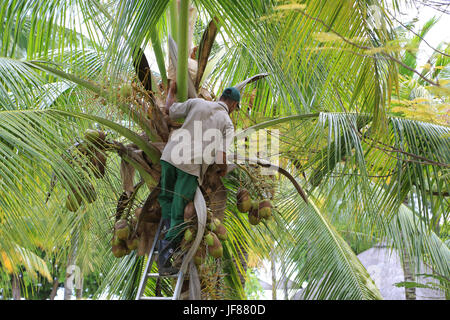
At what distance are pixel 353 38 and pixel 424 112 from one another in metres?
1.04

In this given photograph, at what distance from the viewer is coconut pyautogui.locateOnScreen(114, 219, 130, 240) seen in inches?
146

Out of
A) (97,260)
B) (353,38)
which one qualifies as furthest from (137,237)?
(353,38)

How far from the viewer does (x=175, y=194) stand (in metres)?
3.56

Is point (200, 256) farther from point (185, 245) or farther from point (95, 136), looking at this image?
point (95, 136)

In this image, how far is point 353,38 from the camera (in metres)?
2.77

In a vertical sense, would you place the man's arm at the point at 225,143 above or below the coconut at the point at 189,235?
above

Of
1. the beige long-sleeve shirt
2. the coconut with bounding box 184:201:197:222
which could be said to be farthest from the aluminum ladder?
the beige long-sleeve shirt

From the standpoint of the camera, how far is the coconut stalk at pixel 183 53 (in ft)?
11.2

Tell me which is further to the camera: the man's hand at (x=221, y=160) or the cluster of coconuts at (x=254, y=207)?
the cluster of coconuts at (x=254, y=207)

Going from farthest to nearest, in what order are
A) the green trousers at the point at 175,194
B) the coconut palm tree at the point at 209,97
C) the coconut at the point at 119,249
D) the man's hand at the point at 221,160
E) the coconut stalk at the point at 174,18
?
the coconut stalk at the point at 174,18 → the coconut at the point at 119,249 → the man's hand at the point at 221,160 → the green trousers at the point at 175,194 → the coconut palm tree at the point at 209,97

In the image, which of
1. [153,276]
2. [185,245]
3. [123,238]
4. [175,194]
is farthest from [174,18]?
[153,276]

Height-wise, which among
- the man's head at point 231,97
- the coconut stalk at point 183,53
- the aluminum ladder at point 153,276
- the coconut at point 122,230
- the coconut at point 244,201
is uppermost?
the coconut stalk at point 183,53

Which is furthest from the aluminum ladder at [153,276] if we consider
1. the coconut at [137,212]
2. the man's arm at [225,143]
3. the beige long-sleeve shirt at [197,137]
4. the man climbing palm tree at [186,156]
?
the man's arm at [225,143]

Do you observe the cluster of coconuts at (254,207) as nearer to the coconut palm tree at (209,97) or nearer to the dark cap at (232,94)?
the coconut palm tree at (209,97)
